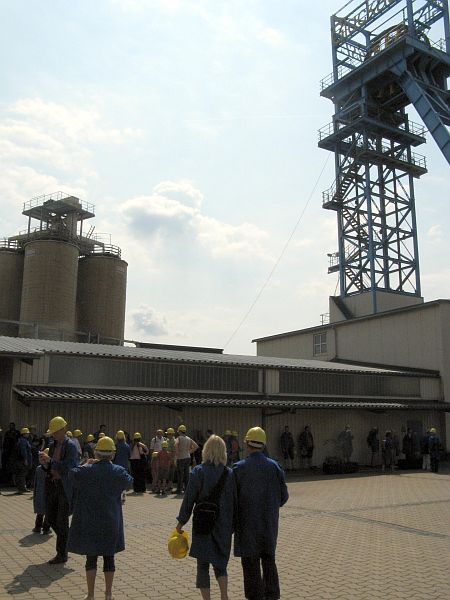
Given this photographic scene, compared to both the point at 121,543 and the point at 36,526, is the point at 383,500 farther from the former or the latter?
the point at 121,543

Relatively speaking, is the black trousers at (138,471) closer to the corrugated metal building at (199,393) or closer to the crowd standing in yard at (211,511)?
the corrugated metal building at (199,393)

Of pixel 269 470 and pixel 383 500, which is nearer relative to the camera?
pixel 269 470

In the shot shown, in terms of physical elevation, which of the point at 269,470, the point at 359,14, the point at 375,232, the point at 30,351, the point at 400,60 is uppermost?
the point at 359,14

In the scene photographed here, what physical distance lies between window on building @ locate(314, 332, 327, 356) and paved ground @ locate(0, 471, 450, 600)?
2352 cm

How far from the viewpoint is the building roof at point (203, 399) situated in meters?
18.6

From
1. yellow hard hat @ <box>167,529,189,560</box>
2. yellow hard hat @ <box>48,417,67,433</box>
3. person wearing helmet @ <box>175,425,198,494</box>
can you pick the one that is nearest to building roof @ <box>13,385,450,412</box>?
person wearing helmet @ <box>175,425,198,494</box>

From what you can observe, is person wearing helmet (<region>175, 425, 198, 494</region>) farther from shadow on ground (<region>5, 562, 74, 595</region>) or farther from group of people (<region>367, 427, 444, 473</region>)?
group of people (<region>367, 427, 444, 473</region>)

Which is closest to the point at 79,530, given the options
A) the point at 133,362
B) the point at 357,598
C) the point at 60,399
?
the point at 357,598

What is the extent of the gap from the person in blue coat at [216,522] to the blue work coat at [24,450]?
35.9 ft

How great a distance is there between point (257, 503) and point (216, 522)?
42 centimetres

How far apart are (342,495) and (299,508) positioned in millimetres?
2907

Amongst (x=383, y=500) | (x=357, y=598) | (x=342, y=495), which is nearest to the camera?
(x=357, y=598)

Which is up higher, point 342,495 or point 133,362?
point 133,362

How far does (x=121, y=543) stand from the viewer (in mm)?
6270
